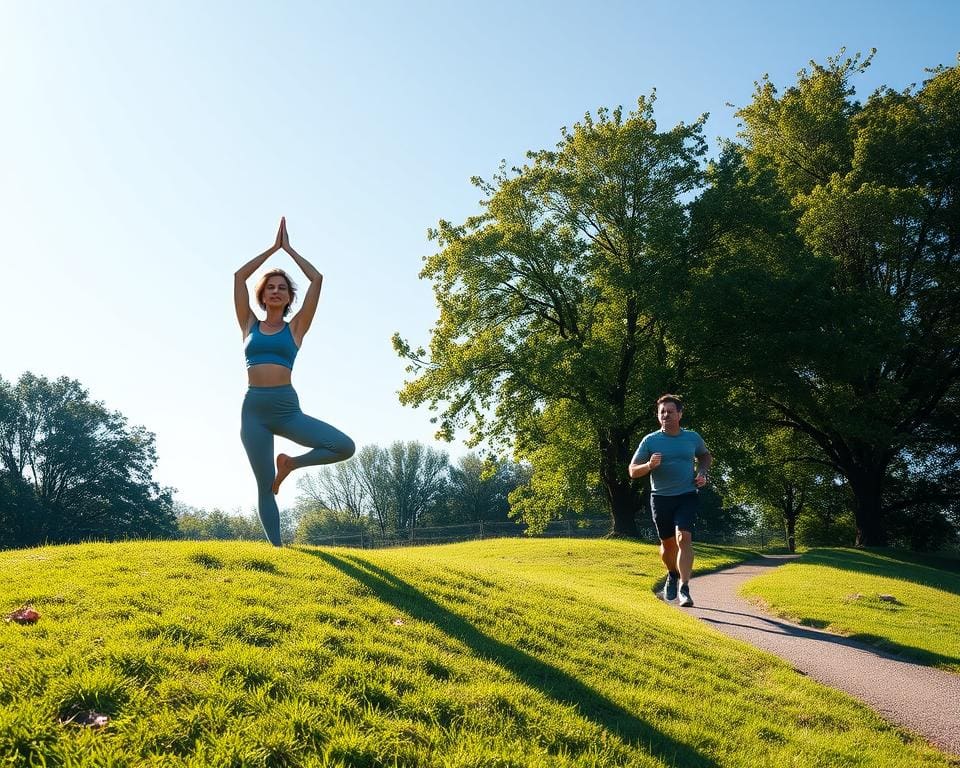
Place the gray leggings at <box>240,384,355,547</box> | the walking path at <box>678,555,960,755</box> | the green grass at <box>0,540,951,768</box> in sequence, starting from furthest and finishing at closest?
the gray leggings at <box>240,384,355,547</box>, the walking path at <box>678,555,960,755</box>, the green grass at <box>0,540,951,768</box>

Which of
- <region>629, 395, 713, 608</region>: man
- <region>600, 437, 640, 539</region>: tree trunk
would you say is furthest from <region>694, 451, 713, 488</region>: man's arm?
<region>600, 437, 640, 539</region>: tree trunk

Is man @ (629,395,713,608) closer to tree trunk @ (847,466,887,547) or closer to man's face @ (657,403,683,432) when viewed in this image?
man's face @ (657,403,683,432)

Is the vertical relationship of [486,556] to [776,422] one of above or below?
below

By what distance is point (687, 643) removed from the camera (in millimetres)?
7523

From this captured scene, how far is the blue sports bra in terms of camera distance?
777 cm

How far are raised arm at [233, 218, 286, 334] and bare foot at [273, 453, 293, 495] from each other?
5.37 ft

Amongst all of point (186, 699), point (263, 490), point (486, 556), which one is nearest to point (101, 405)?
point (486, 556)

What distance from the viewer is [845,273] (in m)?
31.6

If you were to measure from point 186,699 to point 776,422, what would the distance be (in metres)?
32.7

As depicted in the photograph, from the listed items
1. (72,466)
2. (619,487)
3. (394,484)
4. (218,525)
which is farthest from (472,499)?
(619,487)

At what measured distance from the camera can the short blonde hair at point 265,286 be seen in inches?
317

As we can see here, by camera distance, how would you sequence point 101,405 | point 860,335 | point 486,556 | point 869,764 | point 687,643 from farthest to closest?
point 101,405 < point 860,335 < point 486,556 < point 687,643 < point 869,764

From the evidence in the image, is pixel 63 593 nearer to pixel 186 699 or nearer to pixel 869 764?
pixel 186 699

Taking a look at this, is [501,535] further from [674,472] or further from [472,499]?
[674,472]
